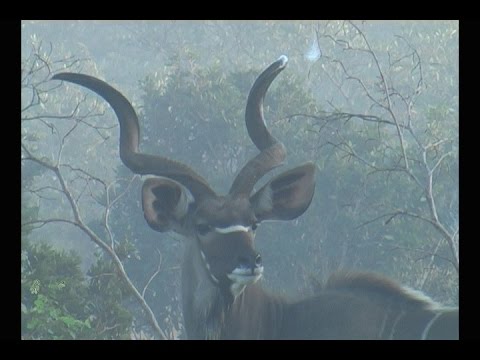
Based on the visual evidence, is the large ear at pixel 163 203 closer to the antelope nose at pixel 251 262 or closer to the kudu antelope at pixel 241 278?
the kudu antelope at pixel 241 278

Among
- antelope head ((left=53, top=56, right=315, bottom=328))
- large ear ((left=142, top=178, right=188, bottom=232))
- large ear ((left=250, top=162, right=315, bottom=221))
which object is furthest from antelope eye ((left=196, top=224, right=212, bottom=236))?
large ear ((left=250, top=162, right=315, bottom=221))

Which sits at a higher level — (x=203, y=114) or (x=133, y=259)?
(x=203, y=114)

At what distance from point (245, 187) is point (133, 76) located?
798 inches

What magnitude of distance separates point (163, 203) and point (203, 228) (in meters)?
0.28

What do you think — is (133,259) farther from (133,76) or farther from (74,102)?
(133,76)

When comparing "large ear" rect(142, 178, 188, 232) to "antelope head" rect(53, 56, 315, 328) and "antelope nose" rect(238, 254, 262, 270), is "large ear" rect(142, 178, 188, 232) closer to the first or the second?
"antelope head" rect(53, 56, 315, 328)

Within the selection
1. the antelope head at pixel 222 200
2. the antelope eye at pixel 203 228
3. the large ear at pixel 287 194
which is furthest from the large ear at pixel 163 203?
the large ear at pixel 287 194

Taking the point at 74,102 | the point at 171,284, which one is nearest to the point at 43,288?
the point at 171,284

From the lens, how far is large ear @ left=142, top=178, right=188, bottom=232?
546 cm

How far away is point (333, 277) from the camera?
5.61 meters

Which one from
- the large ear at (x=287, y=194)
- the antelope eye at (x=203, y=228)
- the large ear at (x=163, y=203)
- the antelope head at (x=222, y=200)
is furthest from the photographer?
the large ear at (x=287, y=194)

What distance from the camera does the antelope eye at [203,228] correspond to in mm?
5363

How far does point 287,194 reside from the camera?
5.72 m

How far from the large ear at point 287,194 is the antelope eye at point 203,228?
1.07ft
